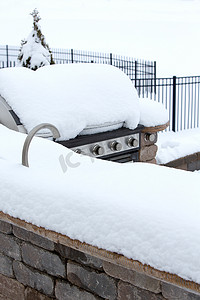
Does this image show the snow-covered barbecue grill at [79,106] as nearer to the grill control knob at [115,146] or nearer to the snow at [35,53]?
the grill control knob at [115,146]

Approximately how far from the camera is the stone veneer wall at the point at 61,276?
7.45 ft

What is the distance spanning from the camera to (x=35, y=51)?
13227 mm

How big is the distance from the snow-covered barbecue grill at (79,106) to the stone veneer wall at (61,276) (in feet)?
5.08

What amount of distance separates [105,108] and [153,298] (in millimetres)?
2913

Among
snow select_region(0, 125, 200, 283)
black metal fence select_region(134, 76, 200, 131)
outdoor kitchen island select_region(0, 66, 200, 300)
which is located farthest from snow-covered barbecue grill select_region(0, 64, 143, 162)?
black metal fence select_region(134, 76, 200, 131)

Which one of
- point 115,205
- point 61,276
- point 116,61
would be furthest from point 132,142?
point 116,61

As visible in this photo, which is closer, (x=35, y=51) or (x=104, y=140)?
(x=104, y=140)

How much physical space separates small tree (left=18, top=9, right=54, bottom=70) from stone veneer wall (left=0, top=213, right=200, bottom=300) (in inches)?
417

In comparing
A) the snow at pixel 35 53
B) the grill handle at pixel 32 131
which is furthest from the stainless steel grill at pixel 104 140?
the snow at pixel 35 53

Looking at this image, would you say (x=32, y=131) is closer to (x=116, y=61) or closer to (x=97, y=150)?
(x=97, y=150)

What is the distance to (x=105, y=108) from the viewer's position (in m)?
4.94

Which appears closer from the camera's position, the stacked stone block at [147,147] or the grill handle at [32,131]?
the grill handle at [32,131]

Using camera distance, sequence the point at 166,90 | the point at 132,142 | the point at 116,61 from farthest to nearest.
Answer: the point at 116,61, the point at 166,90, the point at 132,142

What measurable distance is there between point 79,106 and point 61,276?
2.27 metres
